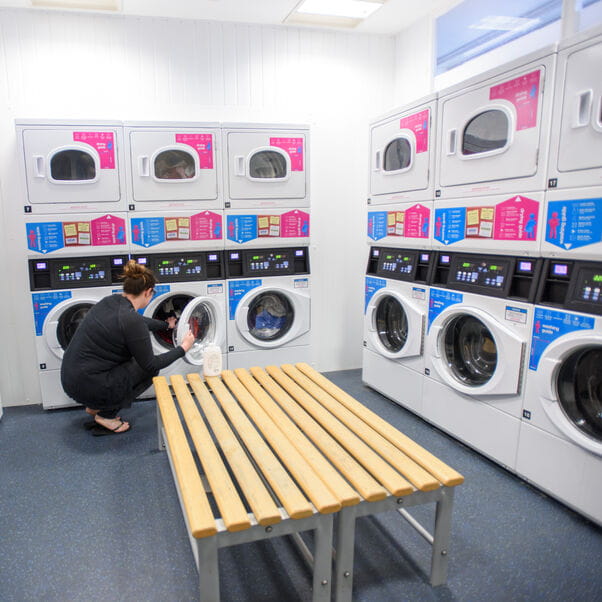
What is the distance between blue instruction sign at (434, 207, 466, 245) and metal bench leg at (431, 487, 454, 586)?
1.64m

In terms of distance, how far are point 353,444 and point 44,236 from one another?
104 inches

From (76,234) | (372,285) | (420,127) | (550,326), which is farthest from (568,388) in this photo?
(76,234)

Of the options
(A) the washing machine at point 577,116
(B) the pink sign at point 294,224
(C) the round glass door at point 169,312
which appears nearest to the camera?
(A) the washing machine at point 577,116

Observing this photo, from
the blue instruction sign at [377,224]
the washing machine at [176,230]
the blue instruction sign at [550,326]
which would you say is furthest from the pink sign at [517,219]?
the washing machine at [176,230]

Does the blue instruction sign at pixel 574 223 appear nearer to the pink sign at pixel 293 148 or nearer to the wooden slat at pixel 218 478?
the wooden slat at pixel 218 478

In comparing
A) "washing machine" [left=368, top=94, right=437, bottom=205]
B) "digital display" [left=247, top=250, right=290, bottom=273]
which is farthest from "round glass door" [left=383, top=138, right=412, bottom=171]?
"digital display" [left=247, top=250, right=290, bottom=273]

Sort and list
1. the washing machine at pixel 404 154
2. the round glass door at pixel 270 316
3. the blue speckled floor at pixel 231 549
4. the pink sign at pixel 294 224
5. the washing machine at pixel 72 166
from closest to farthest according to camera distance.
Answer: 1. the blue speckled floor at pixel 231 549
2. the washing machine at pixel 404 154
3. the washing machine at pixel 72 166
4. the pink sign at pixel 294 224
5. the round glass door at pixel 270 316

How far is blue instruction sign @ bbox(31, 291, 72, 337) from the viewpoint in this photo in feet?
11.1

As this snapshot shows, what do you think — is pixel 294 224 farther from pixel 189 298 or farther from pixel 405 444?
pixel 405 444

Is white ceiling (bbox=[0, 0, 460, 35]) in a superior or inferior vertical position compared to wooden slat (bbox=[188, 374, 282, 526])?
superior

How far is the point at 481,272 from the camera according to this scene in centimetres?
275

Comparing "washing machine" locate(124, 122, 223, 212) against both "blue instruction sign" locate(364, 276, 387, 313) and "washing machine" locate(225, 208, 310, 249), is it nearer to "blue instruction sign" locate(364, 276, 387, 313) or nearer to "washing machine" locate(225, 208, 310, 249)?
"washing machine" locate(225, 208, 310, 249)

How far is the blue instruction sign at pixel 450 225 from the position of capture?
2.88m

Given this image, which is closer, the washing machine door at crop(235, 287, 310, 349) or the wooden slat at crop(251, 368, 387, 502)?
the wooden slat at crop(251, 368, 387, 502)
